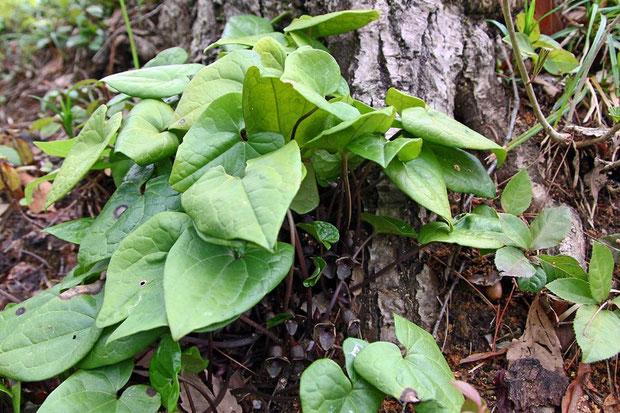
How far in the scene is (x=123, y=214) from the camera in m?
1.47

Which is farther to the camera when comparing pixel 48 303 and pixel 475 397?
pixel 48 303

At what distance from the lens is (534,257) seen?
1397 millimetres

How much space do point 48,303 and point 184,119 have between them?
2.24ft

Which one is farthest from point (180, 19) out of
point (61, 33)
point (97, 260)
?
point (97, 260)

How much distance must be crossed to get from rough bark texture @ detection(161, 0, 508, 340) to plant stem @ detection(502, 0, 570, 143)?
223 millimetres

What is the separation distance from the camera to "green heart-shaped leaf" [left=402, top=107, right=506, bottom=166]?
131 centimetres

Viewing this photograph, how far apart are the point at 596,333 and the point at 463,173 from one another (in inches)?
22.9

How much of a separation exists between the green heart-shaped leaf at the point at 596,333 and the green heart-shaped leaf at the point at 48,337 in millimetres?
1309

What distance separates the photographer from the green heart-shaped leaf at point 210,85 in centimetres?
137

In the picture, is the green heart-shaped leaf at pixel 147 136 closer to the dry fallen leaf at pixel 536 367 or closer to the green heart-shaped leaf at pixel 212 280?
the green heart-shaped leaf at pixel 212 280

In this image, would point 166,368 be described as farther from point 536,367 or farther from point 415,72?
point 415,72

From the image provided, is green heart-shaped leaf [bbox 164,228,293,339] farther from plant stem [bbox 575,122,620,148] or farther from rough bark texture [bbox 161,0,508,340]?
plant stem [bbox 575,122,620,148]

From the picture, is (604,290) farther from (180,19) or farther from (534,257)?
(180,19)

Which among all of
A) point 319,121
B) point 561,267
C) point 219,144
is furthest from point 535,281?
point 219,144
